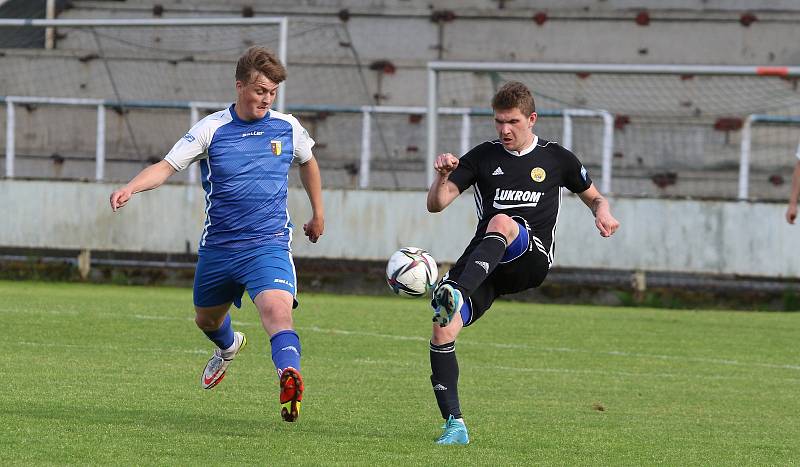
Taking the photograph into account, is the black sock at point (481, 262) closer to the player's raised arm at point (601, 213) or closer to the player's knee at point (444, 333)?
the player's knee at point (444, 333)

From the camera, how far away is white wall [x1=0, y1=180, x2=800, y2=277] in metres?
15.8

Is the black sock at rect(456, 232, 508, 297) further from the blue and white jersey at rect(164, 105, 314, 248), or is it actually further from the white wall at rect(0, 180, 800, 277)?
the white wall at rect(0, 180, 800, 277)

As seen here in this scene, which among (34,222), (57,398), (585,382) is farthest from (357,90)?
(57,398)

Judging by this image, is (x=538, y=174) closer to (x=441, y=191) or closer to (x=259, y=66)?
(x=441, y=191)

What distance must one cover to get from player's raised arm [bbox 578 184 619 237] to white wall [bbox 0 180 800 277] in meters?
8.45

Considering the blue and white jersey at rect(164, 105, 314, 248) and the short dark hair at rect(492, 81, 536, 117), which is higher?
the short dark hair at rect(492, 81, 536, 117)

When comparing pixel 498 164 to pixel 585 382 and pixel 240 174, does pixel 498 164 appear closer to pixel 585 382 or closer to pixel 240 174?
pixel 240 174

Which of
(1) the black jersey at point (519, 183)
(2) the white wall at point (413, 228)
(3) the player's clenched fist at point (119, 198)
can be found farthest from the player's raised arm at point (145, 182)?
(2) the white wall at point (413, 228)

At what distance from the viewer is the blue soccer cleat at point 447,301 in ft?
20.5

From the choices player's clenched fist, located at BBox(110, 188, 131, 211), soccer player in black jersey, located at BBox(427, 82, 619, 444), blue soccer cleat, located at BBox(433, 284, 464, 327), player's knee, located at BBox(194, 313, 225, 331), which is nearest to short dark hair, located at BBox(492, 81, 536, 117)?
soccer player in black jersey, located at BBox(427, 82, 619, 444)

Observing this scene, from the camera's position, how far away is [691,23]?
22609mm

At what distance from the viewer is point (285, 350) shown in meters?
6.52

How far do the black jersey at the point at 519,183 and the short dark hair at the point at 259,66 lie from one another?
1018mm

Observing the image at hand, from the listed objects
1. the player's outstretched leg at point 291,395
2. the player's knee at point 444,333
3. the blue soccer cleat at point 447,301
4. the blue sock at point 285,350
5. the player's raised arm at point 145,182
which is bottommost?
the player's outstretched leg at point 291,395
